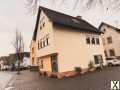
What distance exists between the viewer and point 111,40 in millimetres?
38438

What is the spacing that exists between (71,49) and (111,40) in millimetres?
18877

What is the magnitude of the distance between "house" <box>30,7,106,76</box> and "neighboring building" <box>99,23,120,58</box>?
37.3ft

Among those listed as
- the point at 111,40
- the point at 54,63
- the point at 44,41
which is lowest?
the point at 54,63

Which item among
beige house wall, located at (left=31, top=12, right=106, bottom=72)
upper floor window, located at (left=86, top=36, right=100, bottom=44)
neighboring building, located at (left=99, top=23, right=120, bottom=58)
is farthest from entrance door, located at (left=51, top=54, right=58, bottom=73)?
neighboring building, located at (left=99, top=23, right=120, bottom=58)

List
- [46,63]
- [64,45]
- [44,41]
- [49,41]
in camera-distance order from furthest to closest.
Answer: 1. [46,63]
2. [44,41]
3. [49,41]
4. [64,45]

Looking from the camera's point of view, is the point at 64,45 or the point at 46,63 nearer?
the point at 64,45

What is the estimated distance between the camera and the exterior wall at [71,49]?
70.2 ft

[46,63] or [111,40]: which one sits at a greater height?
[111,40]

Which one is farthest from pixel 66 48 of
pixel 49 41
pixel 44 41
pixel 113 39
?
pixel 113 39

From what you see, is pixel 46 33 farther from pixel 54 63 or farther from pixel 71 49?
pixel 54 63

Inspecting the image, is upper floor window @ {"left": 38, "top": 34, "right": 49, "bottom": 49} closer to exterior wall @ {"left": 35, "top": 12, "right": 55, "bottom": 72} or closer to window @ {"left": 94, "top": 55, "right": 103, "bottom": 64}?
exterior wall @ {"left": 35, "top": 12, "right": 55, "bottom": 72}

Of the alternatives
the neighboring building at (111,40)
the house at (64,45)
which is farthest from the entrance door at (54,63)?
the neighboring building at (111,40)

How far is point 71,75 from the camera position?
21719mm

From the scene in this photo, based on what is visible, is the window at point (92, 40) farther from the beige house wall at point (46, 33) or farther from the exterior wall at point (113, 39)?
the exterior wall at point (113, 39)
